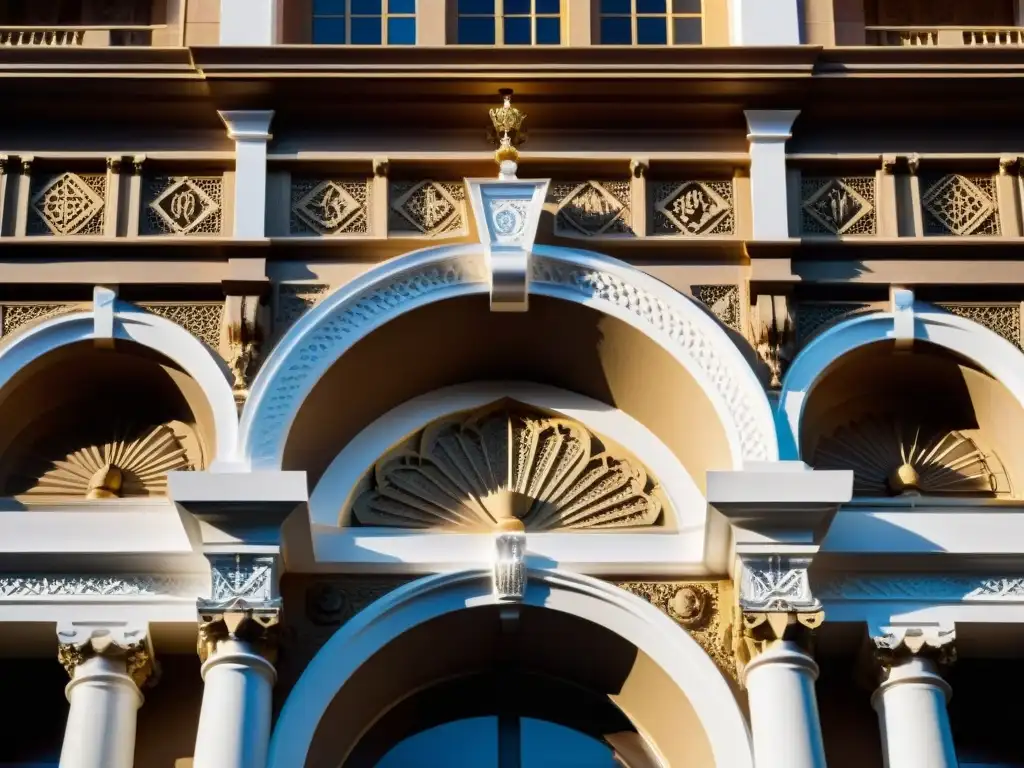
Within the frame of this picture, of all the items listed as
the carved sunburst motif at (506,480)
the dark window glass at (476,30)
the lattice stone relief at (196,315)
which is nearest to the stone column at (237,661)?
the carved sunburst motif at (506,480)

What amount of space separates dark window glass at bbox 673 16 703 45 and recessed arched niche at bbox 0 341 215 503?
491 centimetres

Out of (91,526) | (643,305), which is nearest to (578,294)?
(643,305)

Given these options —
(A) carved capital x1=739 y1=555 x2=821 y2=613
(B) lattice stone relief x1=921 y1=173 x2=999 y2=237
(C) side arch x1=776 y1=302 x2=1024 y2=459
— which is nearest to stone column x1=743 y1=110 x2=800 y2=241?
(C) side arch x1=776 y1=302 x2=1024 y2=459

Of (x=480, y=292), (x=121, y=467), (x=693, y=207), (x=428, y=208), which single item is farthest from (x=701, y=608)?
(x=121, y=467)

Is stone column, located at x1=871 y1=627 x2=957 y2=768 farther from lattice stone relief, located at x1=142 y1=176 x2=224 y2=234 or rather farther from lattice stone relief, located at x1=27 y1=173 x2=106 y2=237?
lattice stone relief, located at x1=27 y1=173 x2=106 y2=237

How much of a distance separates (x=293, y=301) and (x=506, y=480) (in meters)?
2.04

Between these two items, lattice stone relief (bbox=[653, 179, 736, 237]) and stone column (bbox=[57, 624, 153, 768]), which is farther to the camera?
lattice stone relief (bbox=[653, 179, 736, 237])

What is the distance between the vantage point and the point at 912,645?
52.2 ft

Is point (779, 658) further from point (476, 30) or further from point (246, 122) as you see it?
point (476, 30)

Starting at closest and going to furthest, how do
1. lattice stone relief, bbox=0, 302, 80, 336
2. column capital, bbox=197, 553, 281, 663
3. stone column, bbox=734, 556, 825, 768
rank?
stone column, bbox=734, 556, 825, 768 → column capital, bbox=197, 553, 281, 663 → lattice stone relief, bbox=0, 302, 80, 336

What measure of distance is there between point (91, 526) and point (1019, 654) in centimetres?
656

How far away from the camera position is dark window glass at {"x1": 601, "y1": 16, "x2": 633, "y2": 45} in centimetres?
1862

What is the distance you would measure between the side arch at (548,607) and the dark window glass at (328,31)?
4753 mm

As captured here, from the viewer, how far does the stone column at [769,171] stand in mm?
17188
